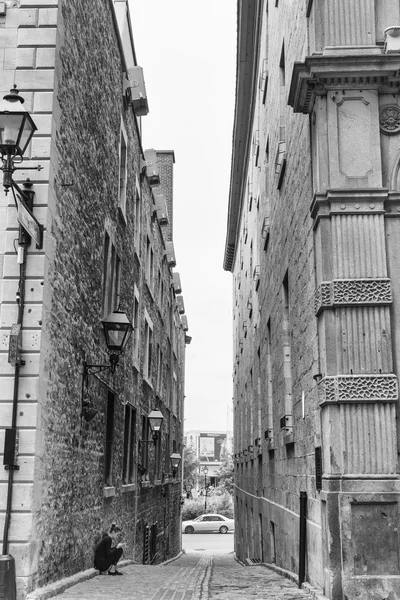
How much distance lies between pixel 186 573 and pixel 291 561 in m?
2.26

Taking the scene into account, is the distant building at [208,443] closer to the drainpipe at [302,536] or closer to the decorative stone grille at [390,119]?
the drainpipe at [302,536]

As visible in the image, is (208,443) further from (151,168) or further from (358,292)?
(358,292)

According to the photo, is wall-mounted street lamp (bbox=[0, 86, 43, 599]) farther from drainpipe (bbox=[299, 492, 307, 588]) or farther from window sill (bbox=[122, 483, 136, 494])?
window sill (bbox=[122, 483, 136, 494])

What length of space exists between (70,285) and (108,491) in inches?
188

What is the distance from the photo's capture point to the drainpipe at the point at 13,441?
25.0ft

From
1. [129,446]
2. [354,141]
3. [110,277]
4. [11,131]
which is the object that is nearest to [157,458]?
[129,446]

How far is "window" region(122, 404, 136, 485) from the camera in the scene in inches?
666

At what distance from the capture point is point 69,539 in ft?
33.6

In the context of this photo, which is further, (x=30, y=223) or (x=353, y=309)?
(x=30, y=223)

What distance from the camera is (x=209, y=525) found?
159 feet

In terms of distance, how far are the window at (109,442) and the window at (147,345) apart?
5786 millimetres

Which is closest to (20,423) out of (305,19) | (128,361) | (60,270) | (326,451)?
(60,270)

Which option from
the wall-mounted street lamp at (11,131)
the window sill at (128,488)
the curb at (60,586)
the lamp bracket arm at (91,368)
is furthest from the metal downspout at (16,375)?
the window sill at (128,488)

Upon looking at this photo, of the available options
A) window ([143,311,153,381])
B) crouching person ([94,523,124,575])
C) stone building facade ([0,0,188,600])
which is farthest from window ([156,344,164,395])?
crouching person ([94,523,124,575])
